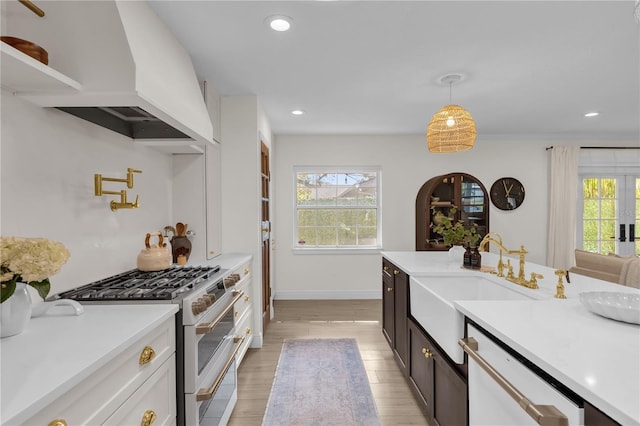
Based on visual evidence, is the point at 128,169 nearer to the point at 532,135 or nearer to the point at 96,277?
the point at 96,277

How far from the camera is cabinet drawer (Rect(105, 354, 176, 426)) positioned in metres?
1.06

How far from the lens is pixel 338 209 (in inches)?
199

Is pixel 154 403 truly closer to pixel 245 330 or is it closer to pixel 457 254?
pixel 245 330

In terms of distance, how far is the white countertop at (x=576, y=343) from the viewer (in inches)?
26.8

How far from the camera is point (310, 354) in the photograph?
9.82 feet

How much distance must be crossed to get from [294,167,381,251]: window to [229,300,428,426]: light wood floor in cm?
94

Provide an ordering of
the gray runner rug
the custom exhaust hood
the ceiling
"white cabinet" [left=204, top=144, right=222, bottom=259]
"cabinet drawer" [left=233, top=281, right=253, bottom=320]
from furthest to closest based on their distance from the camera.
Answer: "white cabinet" [left=204, top=144, right=222, bottom=259], "cabinet drawer" [left=233, top=281, right=253, bottom=320], the gray runner rug, the ceiling, the custom exhaust hood

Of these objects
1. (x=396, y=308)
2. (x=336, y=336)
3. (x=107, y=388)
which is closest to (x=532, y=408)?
(x=107, y=388)

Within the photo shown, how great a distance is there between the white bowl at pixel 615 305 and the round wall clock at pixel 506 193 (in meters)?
4.18

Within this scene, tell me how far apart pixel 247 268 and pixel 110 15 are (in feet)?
7.08

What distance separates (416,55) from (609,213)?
4.83 m

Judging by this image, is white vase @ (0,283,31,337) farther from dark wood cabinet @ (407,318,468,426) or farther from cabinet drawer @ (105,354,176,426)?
dark wood cabinet @ (407,318,468,426)

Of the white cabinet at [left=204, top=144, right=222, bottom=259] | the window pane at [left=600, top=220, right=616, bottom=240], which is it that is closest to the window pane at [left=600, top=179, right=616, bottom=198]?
the window pane at [left=600, top=220, right=616, bottom=240]

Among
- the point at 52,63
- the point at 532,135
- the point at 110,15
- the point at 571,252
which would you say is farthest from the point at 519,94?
the point at 52,63
